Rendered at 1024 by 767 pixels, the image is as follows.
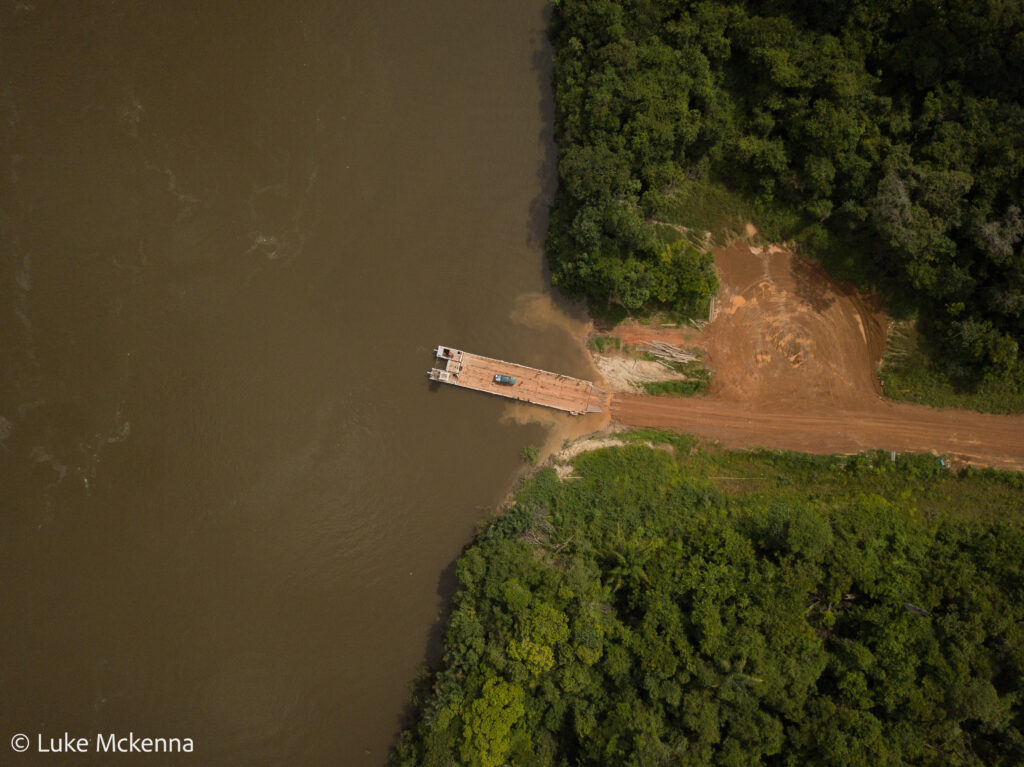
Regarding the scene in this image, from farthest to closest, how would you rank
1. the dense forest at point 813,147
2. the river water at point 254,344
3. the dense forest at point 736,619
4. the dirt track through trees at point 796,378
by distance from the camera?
the dirt track through trees at point 796,378
the river water at point 254,344
the dense forest at point 813,147
the dense forest at point 736,619

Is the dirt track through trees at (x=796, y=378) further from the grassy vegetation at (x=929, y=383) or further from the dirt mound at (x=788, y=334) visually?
the grassy vegetation at (x=929, y=383)

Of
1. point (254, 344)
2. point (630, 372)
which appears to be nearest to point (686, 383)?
point (630, 372)

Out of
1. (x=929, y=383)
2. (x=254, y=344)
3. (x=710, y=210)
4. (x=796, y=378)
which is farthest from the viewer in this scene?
(x=710, y=210)

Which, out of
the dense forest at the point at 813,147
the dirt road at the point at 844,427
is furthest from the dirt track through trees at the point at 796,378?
the dense forest at the point at 813,147

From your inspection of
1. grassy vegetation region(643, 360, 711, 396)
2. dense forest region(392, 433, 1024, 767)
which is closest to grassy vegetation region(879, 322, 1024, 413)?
dense forest region(392, 433, 1024, 767)

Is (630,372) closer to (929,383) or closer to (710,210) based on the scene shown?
(710,210)

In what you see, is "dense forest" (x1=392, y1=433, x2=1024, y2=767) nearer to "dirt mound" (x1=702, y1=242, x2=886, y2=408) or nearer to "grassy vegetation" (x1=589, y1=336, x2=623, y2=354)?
"dirt mound" (x1=702, y1=242, x2=886, y2=408)

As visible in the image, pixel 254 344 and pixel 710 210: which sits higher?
pixel 710 210
